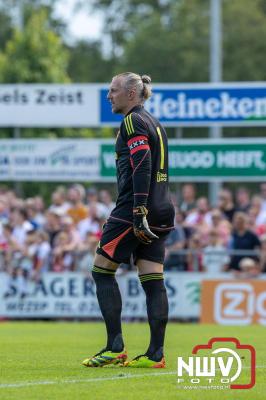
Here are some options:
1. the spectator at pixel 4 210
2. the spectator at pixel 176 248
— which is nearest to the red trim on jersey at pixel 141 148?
the spectator at pixel 176 248

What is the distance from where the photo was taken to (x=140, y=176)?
27.5 ft

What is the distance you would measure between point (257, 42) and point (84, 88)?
35151 mm

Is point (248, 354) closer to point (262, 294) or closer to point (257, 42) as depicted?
point (262, 294)

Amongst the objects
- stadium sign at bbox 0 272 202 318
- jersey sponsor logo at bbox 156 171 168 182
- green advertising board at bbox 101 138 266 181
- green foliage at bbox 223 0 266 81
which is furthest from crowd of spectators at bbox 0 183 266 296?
green foliage at bbox 223 0 266 81

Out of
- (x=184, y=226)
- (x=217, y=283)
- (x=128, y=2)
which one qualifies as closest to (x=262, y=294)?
(x=217, y=283)

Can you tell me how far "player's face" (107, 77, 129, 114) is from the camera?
28.5 feet

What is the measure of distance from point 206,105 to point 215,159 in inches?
37.8

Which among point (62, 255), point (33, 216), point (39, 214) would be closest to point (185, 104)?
point (62, 255)

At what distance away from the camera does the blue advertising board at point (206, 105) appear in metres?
19.4

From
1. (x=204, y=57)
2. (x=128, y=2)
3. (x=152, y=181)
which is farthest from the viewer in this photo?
(x=128, y=2)

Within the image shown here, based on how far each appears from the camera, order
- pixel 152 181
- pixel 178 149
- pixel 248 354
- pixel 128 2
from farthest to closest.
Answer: pixel 128 2 → pixel 178 149 → pixel 248 354 → pixel 152 181

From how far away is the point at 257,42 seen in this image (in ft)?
178

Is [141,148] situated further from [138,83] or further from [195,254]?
[195,254]

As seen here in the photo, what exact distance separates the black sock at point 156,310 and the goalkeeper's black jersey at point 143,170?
0.42m
